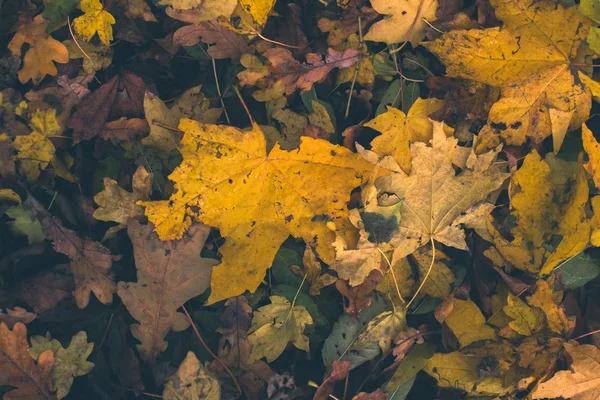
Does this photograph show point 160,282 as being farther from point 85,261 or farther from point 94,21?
point 94,21

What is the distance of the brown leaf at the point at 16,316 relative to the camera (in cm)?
158

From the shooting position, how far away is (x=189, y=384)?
4.95 feet

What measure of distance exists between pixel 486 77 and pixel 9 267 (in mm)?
1624

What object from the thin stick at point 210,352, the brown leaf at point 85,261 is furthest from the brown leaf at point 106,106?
the thin stick at point 210,352

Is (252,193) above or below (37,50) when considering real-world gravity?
below

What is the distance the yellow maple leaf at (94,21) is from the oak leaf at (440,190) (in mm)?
983

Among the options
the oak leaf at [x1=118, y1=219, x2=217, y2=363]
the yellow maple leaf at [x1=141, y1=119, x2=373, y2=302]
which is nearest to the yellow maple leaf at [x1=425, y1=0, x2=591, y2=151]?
the yellow maple leaf at [x1=141, y1=119, x2=373, y2=302]

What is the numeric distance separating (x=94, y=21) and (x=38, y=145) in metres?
0.44

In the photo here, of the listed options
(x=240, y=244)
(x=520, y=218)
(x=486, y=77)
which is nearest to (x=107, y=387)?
(x=240, y=244)

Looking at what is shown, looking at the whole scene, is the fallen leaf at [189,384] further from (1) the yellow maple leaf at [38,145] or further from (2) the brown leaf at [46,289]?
(1) the yellow maple leaf at [38,145]

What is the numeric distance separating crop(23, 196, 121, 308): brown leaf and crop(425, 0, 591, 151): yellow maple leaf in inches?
47.4

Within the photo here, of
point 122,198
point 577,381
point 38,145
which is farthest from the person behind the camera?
point 38,145

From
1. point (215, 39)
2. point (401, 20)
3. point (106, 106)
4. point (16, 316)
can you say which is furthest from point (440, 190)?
point (16, 316)

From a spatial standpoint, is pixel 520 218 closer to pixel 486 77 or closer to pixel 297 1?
pixel 486 77
